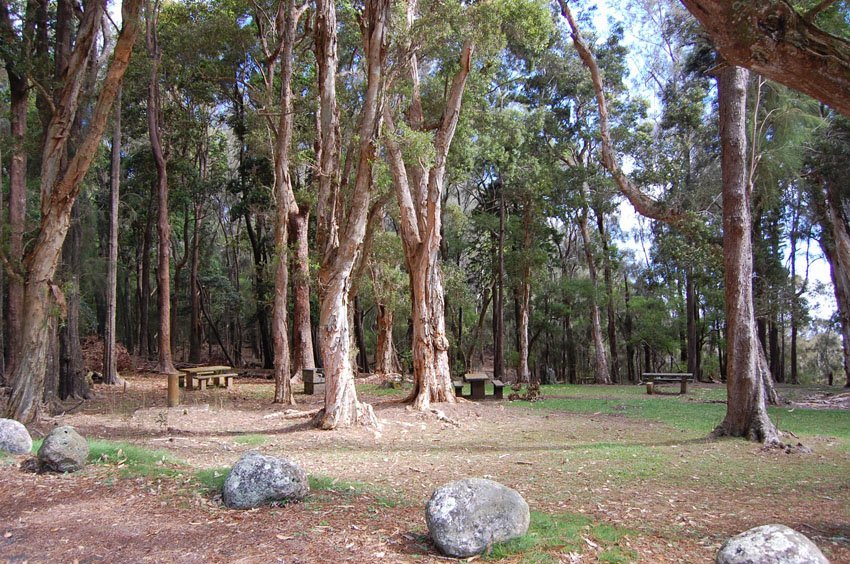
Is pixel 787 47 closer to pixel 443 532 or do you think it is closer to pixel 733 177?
pixel 443 532

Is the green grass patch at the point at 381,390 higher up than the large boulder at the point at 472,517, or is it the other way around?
the large boulder at the point at 472,517

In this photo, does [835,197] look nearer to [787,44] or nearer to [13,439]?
[787,44]

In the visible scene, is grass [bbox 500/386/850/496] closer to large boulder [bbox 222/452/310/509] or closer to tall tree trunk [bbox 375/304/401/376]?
large boulder [bbox 222/452/310/509]

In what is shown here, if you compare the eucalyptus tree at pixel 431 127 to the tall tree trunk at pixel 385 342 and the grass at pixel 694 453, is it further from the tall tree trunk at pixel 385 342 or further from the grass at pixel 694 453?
the tall tree trunk at pixel 385 342

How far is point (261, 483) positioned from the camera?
5305 mm

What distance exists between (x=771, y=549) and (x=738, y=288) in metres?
6.61

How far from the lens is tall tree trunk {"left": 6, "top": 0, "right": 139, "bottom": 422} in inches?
346

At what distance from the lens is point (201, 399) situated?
14.7 meters

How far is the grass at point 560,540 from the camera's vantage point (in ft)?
13.5

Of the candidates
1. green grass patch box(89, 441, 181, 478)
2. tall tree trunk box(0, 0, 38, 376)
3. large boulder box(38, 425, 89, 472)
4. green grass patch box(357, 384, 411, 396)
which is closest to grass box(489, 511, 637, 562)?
green grass patch box(89, 441, 181, 478)

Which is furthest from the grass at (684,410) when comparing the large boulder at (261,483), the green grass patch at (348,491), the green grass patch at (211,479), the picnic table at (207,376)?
the picnic table at (207,376)

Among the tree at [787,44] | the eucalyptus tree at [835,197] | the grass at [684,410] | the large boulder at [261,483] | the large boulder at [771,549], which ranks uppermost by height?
the eucalyptus tree at [835,197]

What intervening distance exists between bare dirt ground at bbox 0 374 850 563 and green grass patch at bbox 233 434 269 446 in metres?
0.03

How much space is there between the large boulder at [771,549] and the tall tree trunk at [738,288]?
608 centimetres
